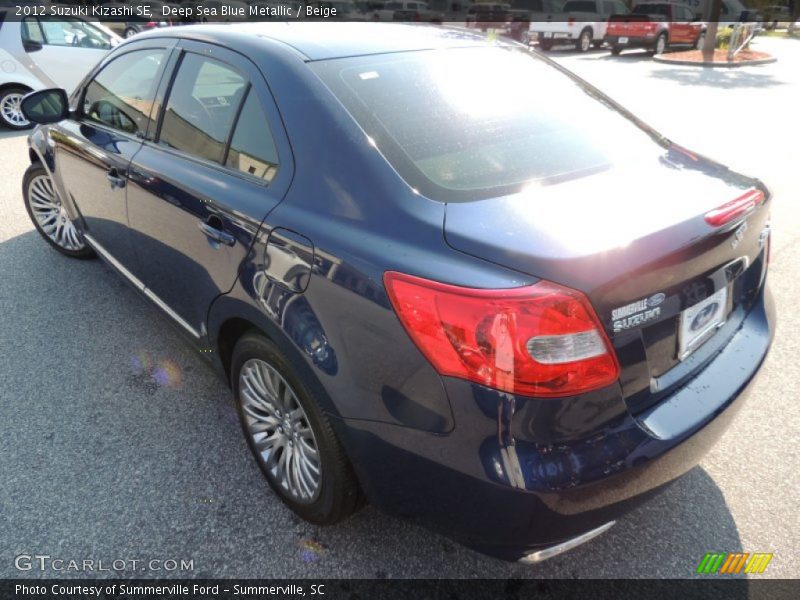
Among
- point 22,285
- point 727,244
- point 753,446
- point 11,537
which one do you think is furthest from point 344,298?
point 22,285

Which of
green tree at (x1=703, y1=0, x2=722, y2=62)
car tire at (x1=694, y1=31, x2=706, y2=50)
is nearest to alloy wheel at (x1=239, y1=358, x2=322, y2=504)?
green tree at (x1=703, y1=0, x2=722, y2=62)

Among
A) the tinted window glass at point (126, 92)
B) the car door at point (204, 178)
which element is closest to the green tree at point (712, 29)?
the tinted window glass at point (126, 92)

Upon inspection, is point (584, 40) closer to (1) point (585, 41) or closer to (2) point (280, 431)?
(1) point (585, 41)

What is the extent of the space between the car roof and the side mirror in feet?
4.07

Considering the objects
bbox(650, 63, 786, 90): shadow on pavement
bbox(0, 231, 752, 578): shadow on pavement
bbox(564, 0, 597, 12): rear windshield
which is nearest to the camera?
bbox(0, 231, 752, 578): shadow on pavement

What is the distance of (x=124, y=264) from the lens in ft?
11.0

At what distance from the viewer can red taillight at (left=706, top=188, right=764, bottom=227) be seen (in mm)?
1787

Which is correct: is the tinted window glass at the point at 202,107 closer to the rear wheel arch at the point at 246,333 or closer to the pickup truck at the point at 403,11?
the rear wheel arch at the point at 246,333

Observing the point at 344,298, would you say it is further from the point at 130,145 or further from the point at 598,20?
the point at 598,20

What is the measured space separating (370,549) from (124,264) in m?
2.20

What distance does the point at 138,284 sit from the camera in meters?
3.21

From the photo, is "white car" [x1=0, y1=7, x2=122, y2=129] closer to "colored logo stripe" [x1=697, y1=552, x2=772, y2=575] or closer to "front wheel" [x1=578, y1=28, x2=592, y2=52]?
"colored logo stripe" [x1=697, y1=552, x2=772, y2=575]

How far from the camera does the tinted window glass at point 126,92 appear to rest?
2918 mm

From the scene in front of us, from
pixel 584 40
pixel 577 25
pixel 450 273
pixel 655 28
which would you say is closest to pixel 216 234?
pixel 450 273
